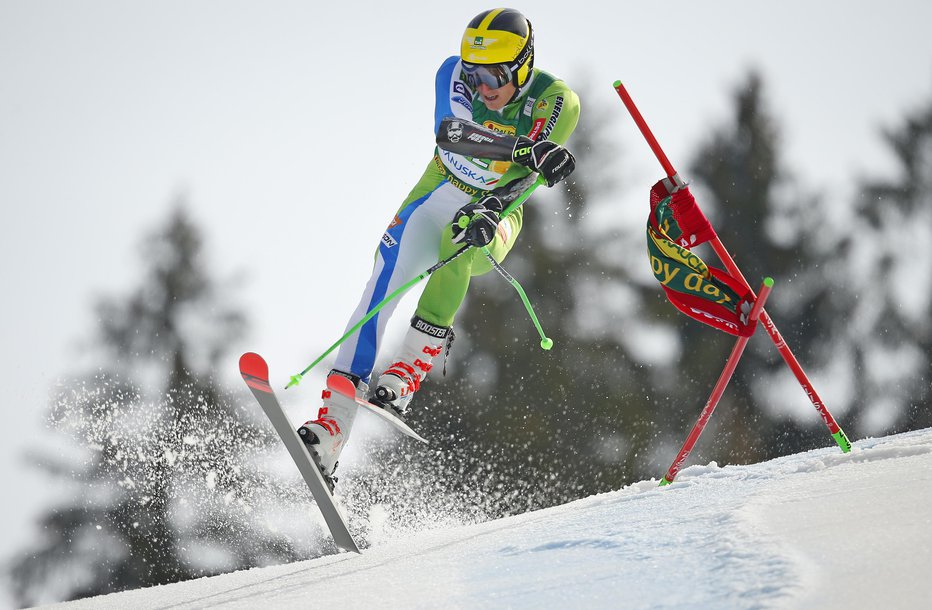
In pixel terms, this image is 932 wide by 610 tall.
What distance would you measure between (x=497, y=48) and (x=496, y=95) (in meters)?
0.25

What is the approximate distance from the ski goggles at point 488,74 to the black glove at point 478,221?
1.95ft

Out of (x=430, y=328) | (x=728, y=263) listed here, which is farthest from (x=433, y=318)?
(x=728, y=263)

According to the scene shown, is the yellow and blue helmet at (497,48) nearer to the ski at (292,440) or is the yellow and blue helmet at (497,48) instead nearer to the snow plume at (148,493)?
the ski at (292,440)

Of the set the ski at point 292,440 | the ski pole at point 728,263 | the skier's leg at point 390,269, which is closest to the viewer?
the ski at point 292,440

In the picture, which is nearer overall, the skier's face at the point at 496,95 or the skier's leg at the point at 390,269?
the skier's leg at the point at 390,269

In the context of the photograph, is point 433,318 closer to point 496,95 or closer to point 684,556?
point 496,95

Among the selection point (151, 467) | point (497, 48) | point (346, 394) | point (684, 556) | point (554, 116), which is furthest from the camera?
point (151, 467)

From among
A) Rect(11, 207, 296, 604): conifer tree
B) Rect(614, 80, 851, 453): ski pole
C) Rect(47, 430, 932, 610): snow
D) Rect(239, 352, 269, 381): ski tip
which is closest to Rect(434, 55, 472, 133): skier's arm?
Rect(614, 80, 851, 453): ski pole

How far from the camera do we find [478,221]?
4809 millimetres

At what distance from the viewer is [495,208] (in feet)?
16.1

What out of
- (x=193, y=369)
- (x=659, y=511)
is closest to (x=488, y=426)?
(x=193, y=369)

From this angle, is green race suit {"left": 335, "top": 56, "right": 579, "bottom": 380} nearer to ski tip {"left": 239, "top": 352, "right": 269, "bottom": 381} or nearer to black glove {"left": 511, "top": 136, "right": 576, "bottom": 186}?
black glove {"left": 511, "top": 136, "right": 576, "bottom": 186}

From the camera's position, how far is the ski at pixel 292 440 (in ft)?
14.1

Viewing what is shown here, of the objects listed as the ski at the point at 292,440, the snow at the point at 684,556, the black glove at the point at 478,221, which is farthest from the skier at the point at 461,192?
the snow at the point at 684,556
